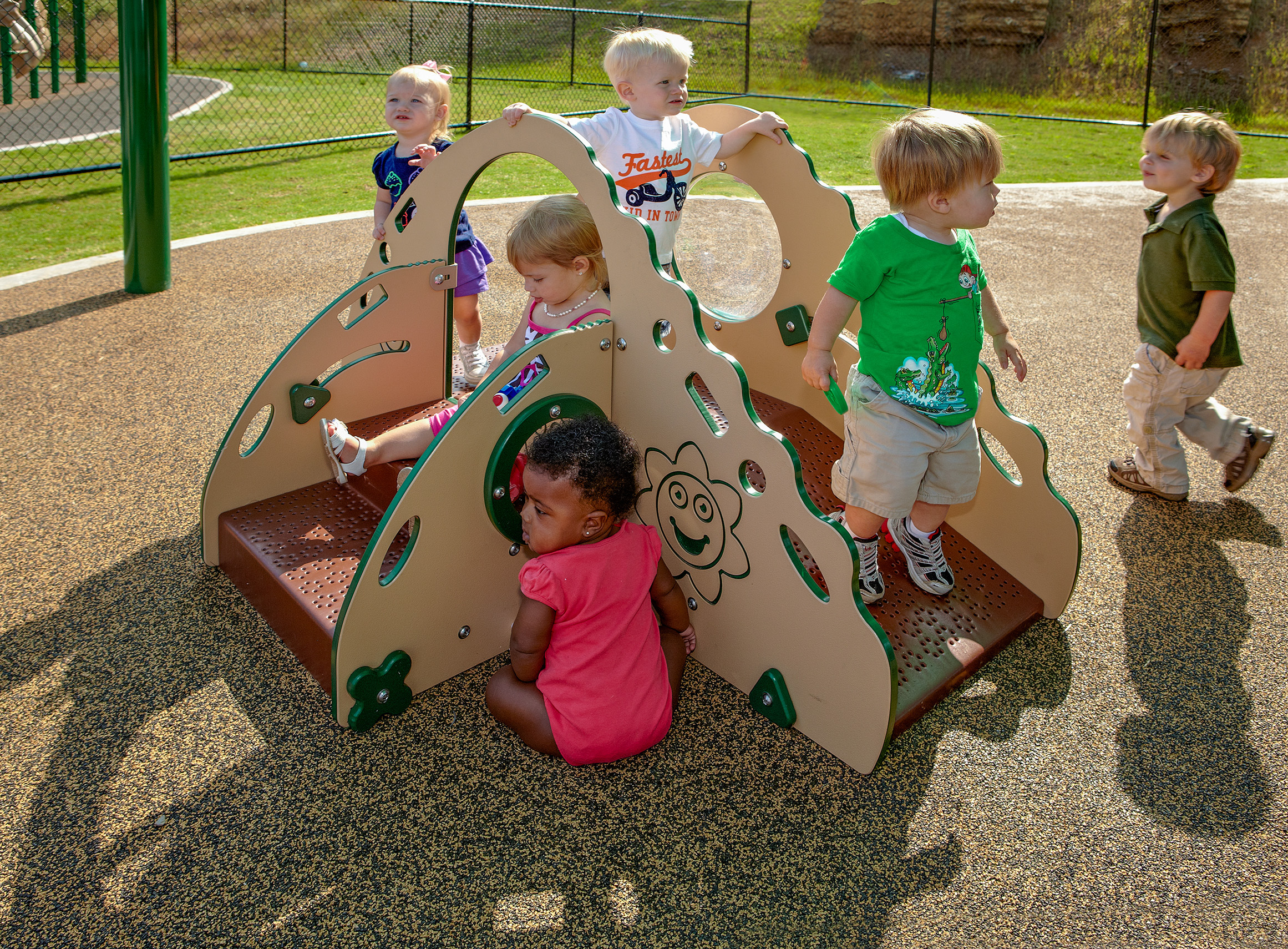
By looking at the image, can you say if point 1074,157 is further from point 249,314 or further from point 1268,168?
point 249,314

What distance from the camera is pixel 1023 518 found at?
283cm

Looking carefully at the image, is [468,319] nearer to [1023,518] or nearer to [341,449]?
[341,449]

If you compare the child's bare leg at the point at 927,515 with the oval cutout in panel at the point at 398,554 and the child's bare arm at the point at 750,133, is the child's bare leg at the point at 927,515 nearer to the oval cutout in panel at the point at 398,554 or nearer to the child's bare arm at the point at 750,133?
the oval cutout in panel at the point at 398,554

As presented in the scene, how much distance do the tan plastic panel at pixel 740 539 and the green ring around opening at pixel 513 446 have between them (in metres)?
0.03

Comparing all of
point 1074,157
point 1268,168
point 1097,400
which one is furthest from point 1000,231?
point 1268,168

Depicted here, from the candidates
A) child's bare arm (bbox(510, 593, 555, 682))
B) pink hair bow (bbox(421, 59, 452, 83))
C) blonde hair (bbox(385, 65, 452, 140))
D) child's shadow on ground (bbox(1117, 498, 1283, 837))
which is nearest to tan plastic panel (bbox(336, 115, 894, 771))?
child's bare arm (bbox(510, 593, 555, 682))

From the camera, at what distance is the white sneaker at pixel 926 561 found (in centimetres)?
276

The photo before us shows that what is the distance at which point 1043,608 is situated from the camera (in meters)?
2.81

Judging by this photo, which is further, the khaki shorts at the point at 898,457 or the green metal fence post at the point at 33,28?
the green metal fence post at the point at 33,28

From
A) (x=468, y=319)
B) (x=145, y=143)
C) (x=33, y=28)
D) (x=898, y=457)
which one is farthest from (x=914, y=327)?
(x=33, y=28)

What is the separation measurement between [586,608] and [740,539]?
465mm

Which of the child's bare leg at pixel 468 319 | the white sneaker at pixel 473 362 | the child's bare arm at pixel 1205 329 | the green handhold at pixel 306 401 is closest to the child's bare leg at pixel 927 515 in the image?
the child's bare arm at pixel 1205 329

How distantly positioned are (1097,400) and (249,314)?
436 cm

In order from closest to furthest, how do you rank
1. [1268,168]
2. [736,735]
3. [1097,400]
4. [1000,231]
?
[736,735], [1097,400], [1000,231], [1268,168]
